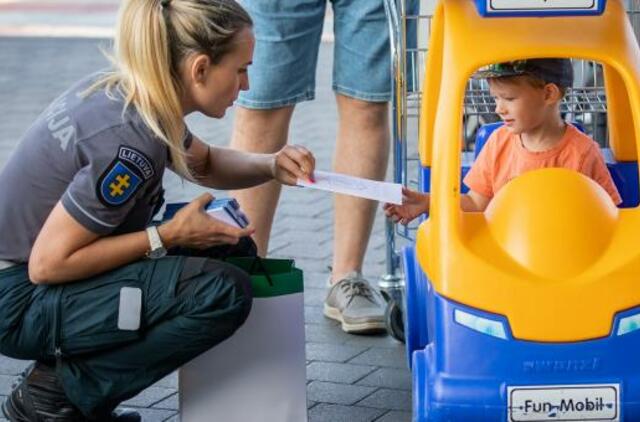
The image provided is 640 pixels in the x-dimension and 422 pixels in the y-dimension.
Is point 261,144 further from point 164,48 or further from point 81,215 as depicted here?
point 81,215

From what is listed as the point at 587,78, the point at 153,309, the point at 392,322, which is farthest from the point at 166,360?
the point at 587,78

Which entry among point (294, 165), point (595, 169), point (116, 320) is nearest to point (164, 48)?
point (294, 165)

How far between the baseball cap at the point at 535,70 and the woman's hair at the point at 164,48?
0.62 metres

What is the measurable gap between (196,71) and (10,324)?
0.73m

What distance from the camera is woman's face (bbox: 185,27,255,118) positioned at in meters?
3.30

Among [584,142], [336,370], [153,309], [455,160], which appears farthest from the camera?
[336,370]

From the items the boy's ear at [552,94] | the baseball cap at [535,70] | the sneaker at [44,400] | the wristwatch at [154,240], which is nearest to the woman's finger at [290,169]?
the wristwatch at [154,240]

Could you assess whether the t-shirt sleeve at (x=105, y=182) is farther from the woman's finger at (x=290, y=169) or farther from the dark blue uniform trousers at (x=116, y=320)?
the woman's finger at (x=290, y=169)

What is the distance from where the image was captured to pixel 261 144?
4336 mm

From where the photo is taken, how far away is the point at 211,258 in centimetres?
339

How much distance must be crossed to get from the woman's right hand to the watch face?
1cm

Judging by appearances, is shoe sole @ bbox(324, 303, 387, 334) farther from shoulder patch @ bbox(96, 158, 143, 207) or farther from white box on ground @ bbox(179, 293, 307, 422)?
shoulder patch @ bbox(96, 158, 143, 207)

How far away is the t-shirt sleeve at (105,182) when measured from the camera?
10.3 feet

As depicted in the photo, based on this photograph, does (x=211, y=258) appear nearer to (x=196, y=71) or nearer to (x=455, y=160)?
(x=196, y=71)
